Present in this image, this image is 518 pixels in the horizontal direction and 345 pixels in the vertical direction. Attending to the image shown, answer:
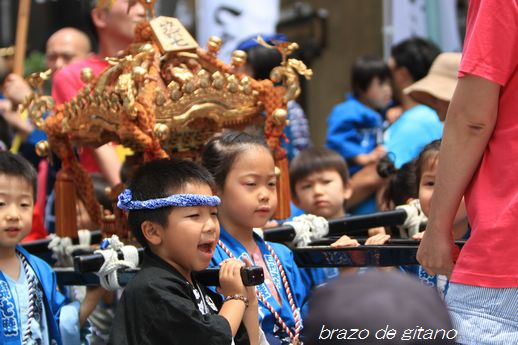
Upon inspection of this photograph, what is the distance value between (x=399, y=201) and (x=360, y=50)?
6.12m

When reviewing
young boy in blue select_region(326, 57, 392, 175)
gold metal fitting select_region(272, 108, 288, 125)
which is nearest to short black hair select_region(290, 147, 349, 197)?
young boy in blue select_region(326, 57, 392, 175)

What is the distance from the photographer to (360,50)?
10695 mm

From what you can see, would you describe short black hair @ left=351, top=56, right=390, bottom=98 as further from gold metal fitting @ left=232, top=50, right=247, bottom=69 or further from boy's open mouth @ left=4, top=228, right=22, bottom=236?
boy's open mouth @ left=4, top=228, right=22, bottom=236

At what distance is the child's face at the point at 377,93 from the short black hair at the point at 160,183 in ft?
11.4

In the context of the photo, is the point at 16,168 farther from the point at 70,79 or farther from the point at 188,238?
the point at 70,79

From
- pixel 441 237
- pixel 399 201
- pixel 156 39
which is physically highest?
pixel 156 39

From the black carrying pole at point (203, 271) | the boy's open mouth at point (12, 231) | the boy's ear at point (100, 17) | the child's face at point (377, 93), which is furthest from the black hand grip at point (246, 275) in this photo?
the child's face at point (377, 93)

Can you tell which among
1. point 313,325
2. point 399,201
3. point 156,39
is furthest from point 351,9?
point 313,325

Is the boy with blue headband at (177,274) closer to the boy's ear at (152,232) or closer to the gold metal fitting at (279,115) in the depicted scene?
the boy's ear at (152,232)

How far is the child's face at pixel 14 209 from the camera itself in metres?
3.55

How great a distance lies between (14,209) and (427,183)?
5.47 ft

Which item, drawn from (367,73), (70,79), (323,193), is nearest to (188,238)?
(70,79)

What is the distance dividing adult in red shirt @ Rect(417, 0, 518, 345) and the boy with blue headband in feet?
2.38

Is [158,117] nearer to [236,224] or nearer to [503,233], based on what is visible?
[236,224]
